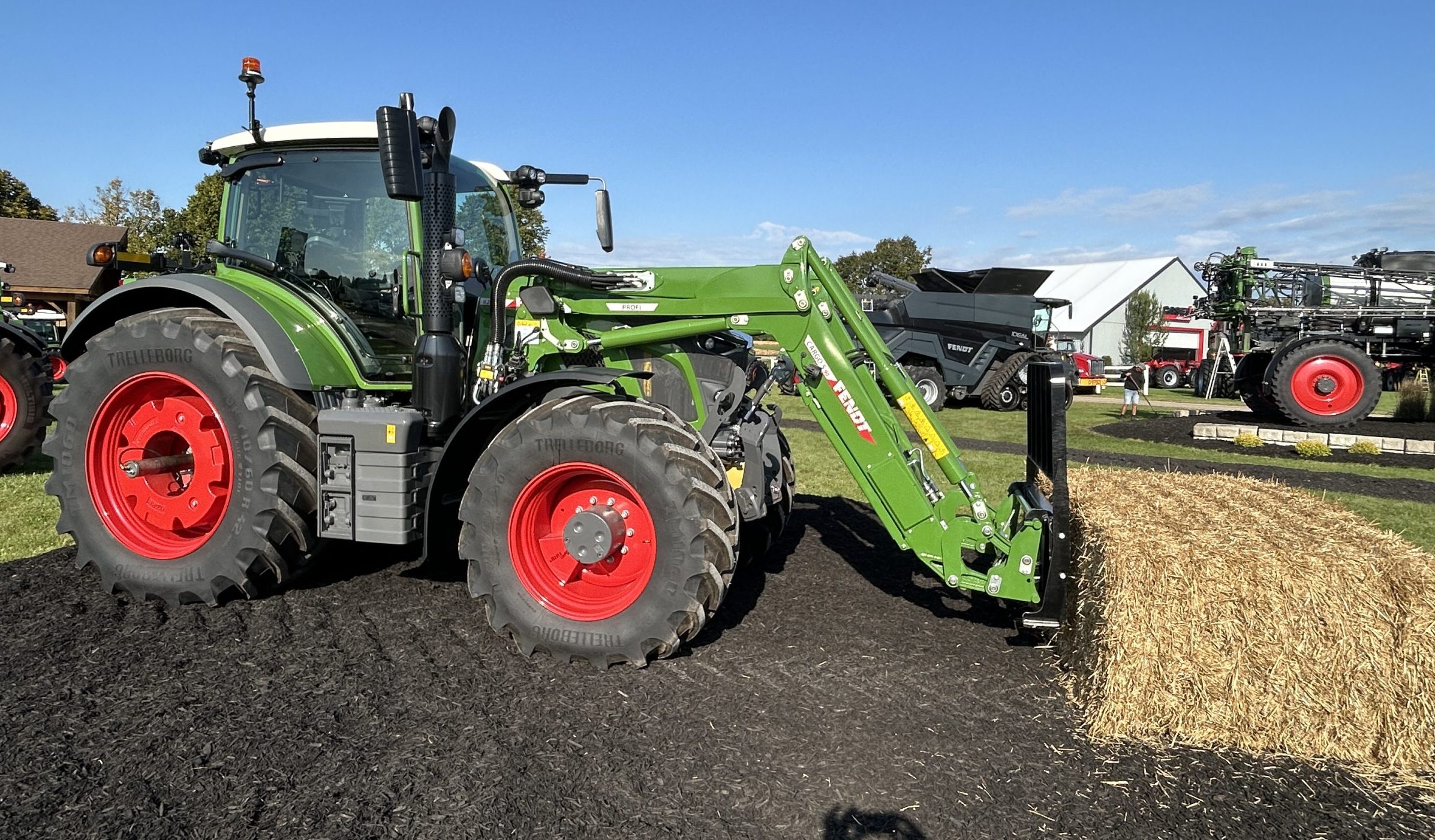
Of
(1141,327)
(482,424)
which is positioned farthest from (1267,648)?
(1141,327)

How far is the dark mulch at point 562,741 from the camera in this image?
2.95 meters

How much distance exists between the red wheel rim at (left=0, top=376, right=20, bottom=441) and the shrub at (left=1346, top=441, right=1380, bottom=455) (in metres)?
16.2

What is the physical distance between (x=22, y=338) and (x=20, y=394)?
0.58 meters

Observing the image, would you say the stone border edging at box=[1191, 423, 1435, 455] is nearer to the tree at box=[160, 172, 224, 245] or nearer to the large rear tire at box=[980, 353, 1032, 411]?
the large rear tire at box=[980, 353, 1032, 411]

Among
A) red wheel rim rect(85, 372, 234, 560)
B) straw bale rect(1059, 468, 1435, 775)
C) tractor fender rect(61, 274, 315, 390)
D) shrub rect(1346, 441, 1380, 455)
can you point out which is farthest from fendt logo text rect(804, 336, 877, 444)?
shrub rect(1346, 441, 1380, 455)

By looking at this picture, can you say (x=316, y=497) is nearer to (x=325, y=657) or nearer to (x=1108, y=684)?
(x=325, y=657)

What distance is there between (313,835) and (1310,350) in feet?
55.5

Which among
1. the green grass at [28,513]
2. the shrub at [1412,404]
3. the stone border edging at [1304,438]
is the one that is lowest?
the green grass at [28,513]

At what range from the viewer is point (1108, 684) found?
3.71m

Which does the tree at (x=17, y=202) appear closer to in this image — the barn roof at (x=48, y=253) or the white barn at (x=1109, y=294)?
the barn roof at (x=48, y=253)

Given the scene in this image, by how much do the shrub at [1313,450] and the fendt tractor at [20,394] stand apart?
1517 cm

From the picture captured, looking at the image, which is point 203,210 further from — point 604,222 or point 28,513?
point 604,222

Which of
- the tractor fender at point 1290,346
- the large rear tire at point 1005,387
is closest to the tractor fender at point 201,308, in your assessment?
the tractor fender at point 1290,346

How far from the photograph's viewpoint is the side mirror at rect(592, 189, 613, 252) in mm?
5359
